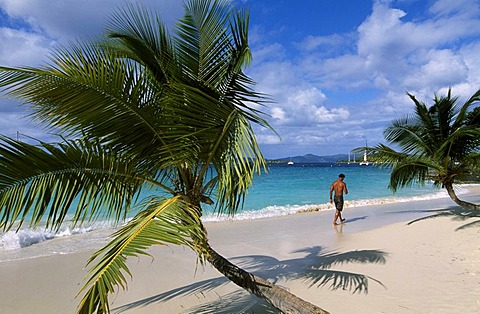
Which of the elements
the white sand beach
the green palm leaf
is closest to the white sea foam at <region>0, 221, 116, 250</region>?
the white sand beach

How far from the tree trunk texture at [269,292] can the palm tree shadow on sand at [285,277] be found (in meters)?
1.11

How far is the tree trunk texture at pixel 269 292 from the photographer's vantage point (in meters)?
3.29

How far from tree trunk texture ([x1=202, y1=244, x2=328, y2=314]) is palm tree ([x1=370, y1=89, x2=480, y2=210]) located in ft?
24.0

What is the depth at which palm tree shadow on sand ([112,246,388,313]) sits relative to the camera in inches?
188

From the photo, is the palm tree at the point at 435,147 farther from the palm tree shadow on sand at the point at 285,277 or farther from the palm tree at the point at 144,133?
the palm tree at the point at 144,133

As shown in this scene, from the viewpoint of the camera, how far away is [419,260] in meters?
6.52

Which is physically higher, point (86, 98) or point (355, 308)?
point (86, 98)

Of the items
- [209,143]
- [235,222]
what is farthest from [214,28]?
[235,222]

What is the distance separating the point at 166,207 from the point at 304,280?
11.7ft

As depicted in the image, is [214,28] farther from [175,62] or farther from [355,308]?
[355,308]

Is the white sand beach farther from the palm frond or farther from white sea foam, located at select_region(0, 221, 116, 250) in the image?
white sea foam, located at select_region(0, 221, 116, 250)

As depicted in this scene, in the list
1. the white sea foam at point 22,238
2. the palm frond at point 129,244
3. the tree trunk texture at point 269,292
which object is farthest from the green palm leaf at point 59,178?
the white sea foam at point 22,238

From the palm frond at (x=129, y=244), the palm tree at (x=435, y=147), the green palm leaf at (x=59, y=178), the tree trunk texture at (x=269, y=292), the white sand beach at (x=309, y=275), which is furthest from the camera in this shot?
the palm tree at (x=435, y=147)

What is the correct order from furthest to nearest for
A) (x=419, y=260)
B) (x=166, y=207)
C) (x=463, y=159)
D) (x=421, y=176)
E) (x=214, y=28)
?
(x=421, y=176) → (x=463, y=159) → (x=419, y=260) → (x=214, y=28) → (x=166, y=207)
